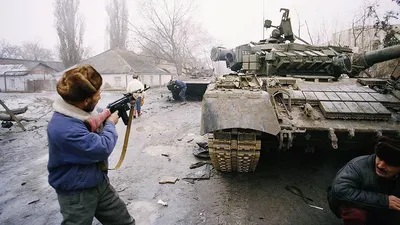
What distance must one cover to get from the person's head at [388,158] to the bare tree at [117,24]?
33.3 meters

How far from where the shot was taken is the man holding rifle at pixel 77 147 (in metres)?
1.88

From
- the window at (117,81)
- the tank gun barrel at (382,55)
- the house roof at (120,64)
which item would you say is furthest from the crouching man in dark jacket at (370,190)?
the window at (117,81)

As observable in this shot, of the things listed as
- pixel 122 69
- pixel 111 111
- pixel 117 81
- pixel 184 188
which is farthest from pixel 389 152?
pixel 122 69

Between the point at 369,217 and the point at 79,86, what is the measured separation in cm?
242

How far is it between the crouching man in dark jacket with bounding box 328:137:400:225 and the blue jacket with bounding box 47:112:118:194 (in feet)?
6.12

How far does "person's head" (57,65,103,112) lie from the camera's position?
75.5 inches

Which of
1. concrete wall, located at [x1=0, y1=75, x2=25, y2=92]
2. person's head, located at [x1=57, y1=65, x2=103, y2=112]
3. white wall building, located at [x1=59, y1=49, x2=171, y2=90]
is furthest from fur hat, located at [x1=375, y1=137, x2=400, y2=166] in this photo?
concrete wall, located at [x1=0, y1=75, x2=25, y2=92]

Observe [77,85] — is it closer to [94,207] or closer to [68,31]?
[94,207]

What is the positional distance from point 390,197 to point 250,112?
60.5 inches

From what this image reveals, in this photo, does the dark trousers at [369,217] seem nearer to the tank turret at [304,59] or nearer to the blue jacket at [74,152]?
the blue jacket at [74,152]

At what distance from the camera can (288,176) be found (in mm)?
4539

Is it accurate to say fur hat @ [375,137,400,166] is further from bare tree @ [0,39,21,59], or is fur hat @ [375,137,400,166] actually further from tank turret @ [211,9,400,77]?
bare tree @ [0,39,21,59]

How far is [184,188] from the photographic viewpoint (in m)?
4.19

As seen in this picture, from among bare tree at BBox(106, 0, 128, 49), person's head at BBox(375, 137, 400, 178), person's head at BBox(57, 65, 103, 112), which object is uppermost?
bare tree at BBox(106, 0, 128, 49)
